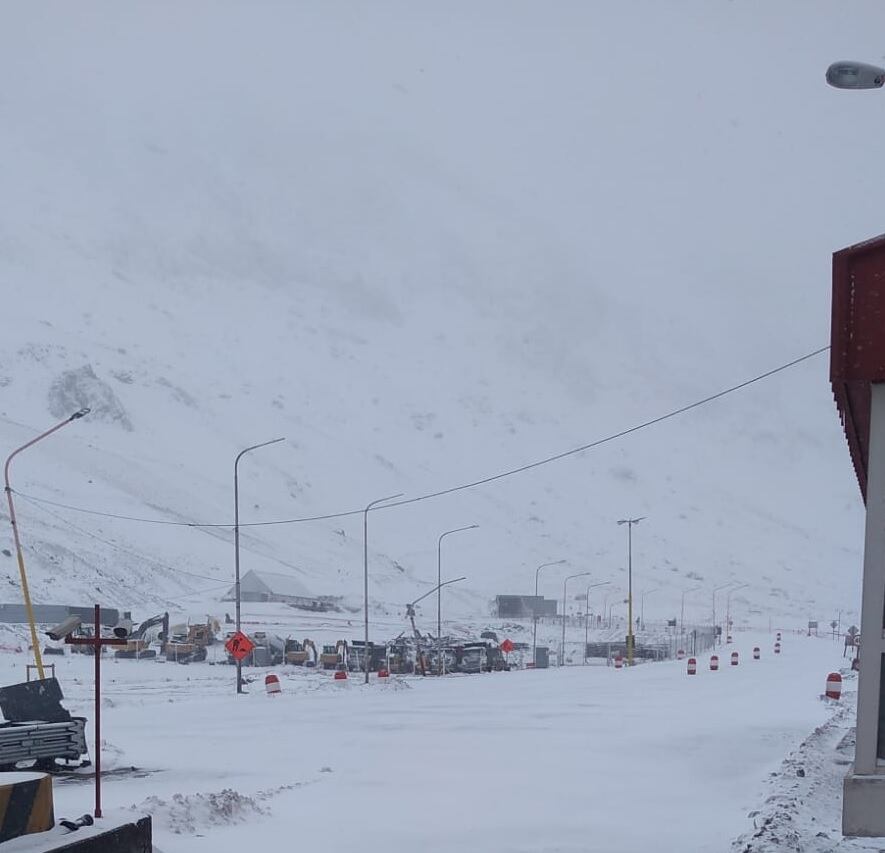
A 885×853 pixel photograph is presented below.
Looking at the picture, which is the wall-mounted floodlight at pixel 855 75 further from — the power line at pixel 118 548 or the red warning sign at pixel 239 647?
the power line at pixel 118 548

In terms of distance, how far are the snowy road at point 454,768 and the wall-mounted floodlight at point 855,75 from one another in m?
6.32

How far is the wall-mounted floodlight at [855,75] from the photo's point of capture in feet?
29.9

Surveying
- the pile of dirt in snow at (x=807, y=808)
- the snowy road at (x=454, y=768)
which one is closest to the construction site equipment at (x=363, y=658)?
the snowy road at (x=454, y=768)

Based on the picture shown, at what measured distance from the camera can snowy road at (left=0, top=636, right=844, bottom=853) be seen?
427 inches

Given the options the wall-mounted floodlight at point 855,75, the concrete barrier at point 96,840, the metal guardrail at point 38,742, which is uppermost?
the wall-mounted floodlight at point 855,75

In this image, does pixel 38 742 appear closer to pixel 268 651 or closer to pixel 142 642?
pixel 268 651

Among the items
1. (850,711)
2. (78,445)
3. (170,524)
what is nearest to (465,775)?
(850,711)

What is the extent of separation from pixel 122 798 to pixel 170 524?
127 metres

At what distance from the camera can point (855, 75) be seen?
921cm

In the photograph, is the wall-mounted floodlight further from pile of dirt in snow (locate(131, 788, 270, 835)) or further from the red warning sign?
the red warning sign

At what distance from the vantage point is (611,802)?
12633 mm

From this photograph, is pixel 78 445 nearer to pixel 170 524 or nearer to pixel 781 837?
pixel 170 524

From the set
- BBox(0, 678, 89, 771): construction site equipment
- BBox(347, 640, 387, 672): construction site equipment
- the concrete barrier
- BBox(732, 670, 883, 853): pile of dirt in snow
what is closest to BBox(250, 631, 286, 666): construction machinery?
BBox(347, 640, 387, 672): construction site equipment

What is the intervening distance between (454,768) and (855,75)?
975cm
